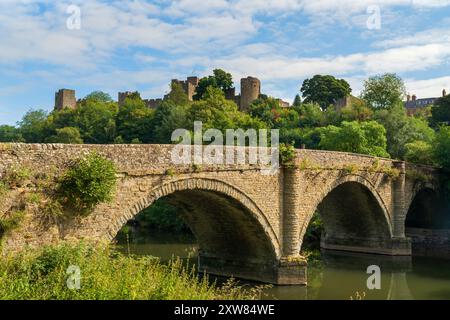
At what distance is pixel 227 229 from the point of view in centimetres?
1967

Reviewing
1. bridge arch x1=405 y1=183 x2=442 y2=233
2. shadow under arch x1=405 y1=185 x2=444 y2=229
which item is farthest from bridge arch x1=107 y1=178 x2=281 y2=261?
shadow under arch x1=405 y1=185 x2=444 y2=229

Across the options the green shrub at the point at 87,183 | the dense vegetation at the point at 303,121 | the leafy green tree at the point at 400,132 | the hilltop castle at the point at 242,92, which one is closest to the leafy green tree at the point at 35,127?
the dense vegetation at the point at 303,121

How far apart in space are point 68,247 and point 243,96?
5700cm

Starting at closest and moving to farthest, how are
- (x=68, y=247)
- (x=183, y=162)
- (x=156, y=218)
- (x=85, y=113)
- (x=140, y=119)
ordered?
(x=68, y=247) → (x=183, y=162) → (x=156, y=218) → (x=140, y=119) → (x=85, y=113)

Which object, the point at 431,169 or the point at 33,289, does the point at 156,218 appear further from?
the point at 33,289

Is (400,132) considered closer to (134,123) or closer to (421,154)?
(421,154)

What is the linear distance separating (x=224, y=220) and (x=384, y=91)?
1596 inches

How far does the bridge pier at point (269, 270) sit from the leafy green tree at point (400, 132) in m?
22.3

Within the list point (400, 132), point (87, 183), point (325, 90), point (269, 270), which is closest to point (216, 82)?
point (325, 90)

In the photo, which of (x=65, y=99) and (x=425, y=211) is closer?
(x=425, y=211)

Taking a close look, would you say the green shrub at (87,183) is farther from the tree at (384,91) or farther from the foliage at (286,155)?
the tree at (384,91)

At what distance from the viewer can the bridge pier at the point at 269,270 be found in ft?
60.3

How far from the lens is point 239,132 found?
37156 millimetres
